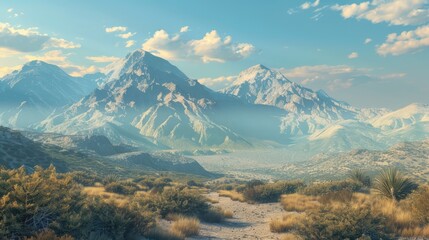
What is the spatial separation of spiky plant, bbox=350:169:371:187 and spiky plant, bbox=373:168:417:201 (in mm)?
8442

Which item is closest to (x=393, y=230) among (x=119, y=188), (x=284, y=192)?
(x=284, y=192)

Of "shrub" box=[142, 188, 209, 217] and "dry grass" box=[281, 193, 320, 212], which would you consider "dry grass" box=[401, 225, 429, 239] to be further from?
"shrub" box=[142, 188, 209, 217]

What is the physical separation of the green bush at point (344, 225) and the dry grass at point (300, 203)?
24.5 feet

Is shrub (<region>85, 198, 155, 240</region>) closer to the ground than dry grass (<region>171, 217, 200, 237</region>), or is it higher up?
higher up

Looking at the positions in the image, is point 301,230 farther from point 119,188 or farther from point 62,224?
point 119,188

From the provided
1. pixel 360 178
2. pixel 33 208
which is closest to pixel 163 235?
pixel 33 208

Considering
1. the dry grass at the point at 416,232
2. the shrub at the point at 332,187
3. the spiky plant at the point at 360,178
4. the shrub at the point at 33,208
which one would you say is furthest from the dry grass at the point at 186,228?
the spiky plant at the point at 360,178

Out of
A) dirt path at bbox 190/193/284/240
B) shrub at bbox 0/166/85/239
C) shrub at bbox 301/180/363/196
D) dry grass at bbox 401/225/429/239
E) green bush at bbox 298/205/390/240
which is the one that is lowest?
dirt path at bbox 190/193/284/240

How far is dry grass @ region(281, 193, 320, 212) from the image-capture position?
69.5ft

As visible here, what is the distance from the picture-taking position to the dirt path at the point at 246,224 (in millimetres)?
15413

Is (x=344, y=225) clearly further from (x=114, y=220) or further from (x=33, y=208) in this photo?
(x=33, y=208)

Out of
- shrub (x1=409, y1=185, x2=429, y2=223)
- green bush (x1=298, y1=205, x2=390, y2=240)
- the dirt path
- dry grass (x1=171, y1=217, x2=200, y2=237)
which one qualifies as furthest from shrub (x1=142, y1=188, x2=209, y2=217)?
shrub (x1=409, y1=185, x2=429, y2=223)

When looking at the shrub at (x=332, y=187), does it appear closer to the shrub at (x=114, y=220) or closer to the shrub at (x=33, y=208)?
the shrub at (x=114, y=220)

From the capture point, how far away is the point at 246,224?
1875cm
